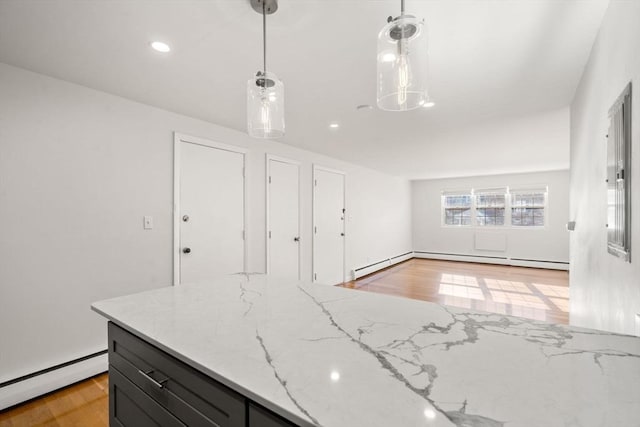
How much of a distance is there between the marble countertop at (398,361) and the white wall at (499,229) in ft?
25.2

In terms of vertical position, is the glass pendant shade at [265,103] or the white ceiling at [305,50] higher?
the white ceiling at [305,50]

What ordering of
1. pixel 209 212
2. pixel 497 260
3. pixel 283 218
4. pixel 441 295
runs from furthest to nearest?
pixel 497 260 → pixel 441 295 → pixel 283 218 → pixel 209 212

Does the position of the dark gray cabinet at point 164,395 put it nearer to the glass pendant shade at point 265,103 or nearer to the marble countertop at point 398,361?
the marble countertop at point 398,361

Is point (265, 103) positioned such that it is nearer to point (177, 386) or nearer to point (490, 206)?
point (177, 386)

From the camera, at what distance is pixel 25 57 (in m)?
1.94

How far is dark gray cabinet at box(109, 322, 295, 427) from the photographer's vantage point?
0.72 m

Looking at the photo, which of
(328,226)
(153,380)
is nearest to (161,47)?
(153,380)

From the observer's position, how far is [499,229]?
7.68 meters

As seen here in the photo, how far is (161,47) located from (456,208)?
8.19 metres

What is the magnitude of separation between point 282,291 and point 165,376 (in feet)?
2.03

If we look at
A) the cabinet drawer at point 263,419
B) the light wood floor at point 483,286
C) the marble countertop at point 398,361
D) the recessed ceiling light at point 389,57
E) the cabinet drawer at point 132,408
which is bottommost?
the light wood floor at point 483,286

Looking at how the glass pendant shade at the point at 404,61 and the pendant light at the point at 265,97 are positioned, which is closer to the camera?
the glass pendant shade at the point at 404,61

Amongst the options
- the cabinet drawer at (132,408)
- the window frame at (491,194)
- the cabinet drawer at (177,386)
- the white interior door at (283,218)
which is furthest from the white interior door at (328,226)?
the window frame at (491,194)

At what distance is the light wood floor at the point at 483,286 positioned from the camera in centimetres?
423
